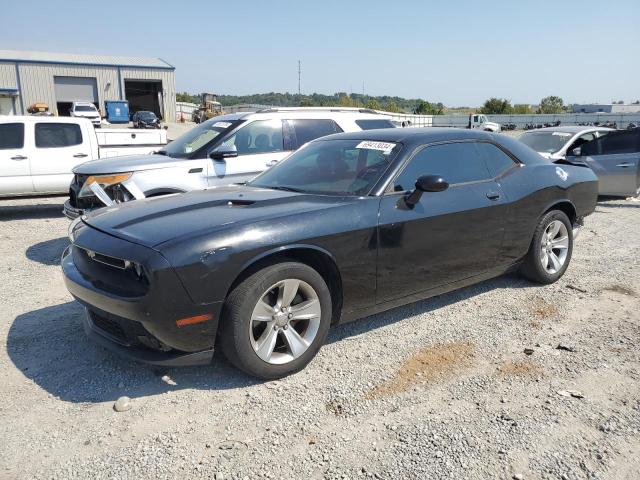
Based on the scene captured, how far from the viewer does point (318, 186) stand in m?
4.21

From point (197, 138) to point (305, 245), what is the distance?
171 inches

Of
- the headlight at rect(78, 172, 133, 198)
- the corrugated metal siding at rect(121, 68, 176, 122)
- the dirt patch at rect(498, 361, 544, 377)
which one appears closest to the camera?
the dirt patch at rect(498, 361, 544, 377)

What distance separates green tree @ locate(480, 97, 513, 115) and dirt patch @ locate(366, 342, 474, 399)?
8365 centimetres

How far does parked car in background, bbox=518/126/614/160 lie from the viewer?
10219 millimetres

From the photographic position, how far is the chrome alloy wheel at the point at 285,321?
3.30m

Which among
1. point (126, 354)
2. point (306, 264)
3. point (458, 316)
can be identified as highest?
point (306, 264)

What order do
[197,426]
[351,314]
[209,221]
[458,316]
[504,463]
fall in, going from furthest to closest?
[458,316] → [351,314] → [209,221] → [197,426] → [504,463]

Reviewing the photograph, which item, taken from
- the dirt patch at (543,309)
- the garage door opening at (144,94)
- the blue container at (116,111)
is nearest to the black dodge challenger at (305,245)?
the dirt patch at (543,309)

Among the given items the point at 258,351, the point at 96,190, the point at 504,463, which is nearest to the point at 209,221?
the point at 258,351

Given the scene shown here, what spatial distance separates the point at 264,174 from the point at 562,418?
10.2 feet

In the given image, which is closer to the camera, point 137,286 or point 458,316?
point 137,286

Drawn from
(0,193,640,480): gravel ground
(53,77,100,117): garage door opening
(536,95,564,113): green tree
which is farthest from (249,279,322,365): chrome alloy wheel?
(536,95,564,113): green tree

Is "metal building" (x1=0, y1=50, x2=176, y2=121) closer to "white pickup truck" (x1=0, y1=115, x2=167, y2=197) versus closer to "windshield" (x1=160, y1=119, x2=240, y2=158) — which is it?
"white pickup truck" (x1=0, y1=115, x2=167, y2=197)

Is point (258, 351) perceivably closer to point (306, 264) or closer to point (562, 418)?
point (306, 264)
